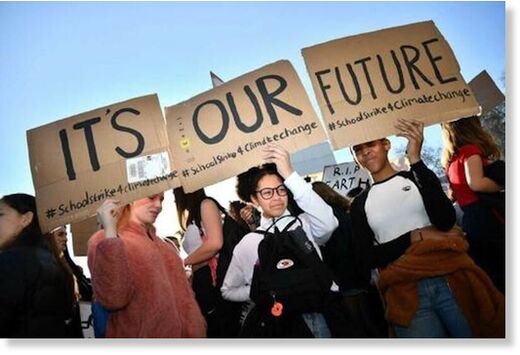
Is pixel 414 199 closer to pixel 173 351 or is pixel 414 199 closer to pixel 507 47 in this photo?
pixel 507 47

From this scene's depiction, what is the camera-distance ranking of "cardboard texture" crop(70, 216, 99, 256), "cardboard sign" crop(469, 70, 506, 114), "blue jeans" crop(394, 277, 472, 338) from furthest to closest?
"cardboard texture" crop(70, 216, 99, 256), "cardboard sign" crop(469, 70, 506, 114), "blue jeans" crop(394, 277, 472, 338)

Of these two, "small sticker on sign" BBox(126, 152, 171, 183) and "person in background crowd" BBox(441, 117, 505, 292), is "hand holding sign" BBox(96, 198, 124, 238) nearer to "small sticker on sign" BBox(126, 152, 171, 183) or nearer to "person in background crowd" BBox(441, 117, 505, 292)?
"small sticker on sign" BBox(126, 152, 171, 183)

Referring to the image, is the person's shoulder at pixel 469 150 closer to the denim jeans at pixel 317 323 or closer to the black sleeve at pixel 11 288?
the denim jeans at pixel 317 323

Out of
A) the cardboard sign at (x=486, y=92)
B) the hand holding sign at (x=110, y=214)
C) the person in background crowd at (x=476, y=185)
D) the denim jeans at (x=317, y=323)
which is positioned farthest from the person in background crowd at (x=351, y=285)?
the hand holding sign at (x=110, y=214)

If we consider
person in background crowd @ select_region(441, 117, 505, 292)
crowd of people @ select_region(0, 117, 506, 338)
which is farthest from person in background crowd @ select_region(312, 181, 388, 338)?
person in background crowd @ select_region(441, 117, 505, 292)

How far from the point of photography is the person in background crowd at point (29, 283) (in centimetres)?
237

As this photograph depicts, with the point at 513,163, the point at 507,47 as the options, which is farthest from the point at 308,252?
the point at 507,47

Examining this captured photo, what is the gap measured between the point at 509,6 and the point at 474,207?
90 cm

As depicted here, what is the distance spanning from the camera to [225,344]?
2336 millimetres

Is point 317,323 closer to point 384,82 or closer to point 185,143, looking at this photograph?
point 185,143

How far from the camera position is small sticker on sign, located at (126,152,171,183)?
7.57ft

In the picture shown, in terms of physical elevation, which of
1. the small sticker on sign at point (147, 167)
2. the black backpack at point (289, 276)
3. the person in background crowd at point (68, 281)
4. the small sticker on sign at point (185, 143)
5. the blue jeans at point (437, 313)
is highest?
the small sticker on sign at point (185, 143)

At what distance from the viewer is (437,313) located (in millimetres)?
A: 2094

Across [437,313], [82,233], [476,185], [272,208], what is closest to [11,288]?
[82,233]
